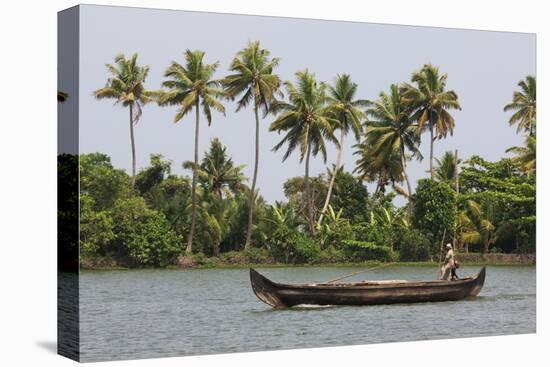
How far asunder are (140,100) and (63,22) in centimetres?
155

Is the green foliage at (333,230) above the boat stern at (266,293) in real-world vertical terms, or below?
above

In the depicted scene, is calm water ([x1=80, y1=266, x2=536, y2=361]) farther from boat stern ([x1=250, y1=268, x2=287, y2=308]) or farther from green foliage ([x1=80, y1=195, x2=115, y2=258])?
green foliage ([x1=80, y1=195, x2=115, y2=258])

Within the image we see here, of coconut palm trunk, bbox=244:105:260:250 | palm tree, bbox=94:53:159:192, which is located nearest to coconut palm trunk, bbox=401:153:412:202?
coconut palm trunk, bbox=244:105:260:250

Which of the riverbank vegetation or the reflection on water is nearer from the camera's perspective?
the reflection on water

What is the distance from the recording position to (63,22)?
18.4 meters

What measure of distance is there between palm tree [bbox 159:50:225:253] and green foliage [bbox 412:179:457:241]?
368 centimetres

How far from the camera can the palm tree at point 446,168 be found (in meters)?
21.0

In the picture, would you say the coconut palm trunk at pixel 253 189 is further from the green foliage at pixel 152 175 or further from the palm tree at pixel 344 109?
the green foliage at pixel 152 175

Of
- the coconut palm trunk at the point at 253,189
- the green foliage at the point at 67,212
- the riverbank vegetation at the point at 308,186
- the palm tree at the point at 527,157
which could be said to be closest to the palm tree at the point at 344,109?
the riverbank vegetation at the point at 308,186

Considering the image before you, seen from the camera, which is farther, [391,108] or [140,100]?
[391,108]

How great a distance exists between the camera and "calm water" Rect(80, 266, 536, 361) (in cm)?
1798

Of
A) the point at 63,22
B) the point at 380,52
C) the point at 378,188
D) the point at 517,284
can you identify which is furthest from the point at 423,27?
the point at 63,22

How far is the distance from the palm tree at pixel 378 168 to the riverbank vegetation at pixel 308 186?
0.02 meters

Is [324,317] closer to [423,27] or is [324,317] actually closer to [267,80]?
[267,80]
